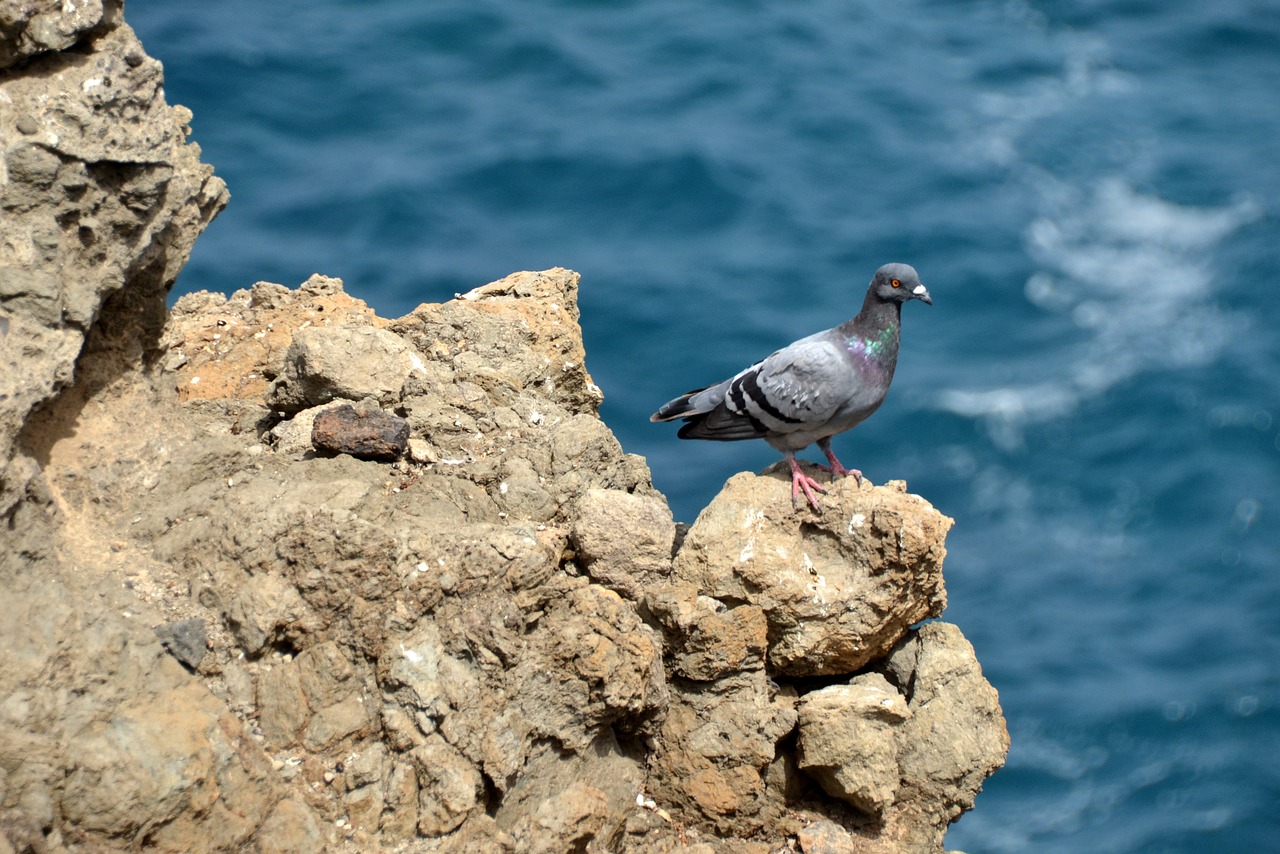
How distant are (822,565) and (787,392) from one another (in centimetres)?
116

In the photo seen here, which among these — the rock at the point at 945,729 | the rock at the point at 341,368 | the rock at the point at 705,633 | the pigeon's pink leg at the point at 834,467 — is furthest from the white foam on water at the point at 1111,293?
the rock at the point at 705,633

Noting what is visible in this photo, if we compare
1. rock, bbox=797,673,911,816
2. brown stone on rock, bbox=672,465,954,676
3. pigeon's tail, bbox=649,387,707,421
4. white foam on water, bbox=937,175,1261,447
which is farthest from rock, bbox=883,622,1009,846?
white foam on water, bbox=937,175,1261,447

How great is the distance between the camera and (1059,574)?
61.8 feet

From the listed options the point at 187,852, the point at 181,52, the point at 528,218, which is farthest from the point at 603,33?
the point at 187,852

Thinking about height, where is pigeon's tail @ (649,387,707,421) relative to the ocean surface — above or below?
below

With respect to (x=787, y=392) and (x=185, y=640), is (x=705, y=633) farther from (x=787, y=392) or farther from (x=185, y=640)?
(x=185, y=640)

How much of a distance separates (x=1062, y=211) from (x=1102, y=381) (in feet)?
14.3

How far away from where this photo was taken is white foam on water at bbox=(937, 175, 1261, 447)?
2117 centimetres

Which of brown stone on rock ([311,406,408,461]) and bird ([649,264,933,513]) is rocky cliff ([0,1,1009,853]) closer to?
brown stone on rock ([311,406,408,461])

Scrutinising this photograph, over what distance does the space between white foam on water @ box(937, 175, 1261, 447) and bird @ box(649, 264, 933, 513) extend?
12.9 m

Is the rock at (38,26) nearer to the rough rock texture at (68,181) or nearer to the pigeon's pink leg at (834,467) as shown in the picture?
the rough rock texture at (68,181)

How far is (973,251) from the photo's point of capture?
23.5 metres

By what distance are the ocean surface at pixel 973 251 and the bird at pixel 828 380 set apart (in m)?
9.72

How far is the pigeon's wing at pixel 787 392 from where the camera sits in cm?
791
